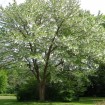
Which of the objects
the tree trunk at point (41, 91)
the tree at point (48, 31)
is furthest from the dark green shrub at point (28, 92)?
the tree at point (48, 31)

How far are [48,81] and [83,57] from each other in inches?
253

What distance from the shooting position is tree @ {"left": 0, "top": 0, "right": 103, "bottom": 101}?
34.4 meters

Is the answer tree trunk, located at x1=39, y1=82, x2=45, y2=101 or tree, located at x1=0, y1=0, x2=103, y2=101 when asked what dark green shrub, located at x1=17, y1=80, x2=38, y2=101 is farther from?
tree, located at x1=0, y1=0, x2=103, y2=101

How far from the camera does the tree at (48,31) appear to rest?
113 ft

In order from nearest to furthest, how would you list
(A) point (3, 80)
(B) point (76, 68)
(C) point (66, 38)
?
(C) point (66, 38) < (B) point (76, 68) < (A) point (3, 80)

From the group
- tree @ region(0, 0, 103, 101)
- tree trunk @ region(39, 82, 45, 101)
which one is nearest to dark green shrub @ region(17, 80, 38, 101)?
tree trunk @ region(39, 82, 45, 101)

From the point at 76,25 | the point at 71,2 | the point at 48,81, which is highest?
the point at 71,2

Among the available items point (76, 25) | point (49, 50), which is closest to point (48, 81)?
point (49, 50)

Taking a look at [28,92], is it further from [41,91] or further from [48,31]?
[48,31]

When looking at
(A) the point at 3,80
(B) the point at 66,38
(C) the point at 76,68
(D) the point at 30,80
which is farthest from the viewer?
(A) the point at 3,80

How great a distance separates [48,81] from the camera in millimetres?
39812

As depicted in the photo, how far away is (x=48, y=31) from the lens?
3503cm

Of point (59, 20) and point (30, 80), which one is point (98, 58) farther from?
point (30, 80)

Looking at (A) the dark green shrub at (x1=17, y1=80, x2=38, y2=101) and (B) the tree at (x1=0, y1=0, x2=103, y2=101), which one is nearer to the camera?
(B) the tree at (x1=0, y1=0, x2=103, y2=101)
